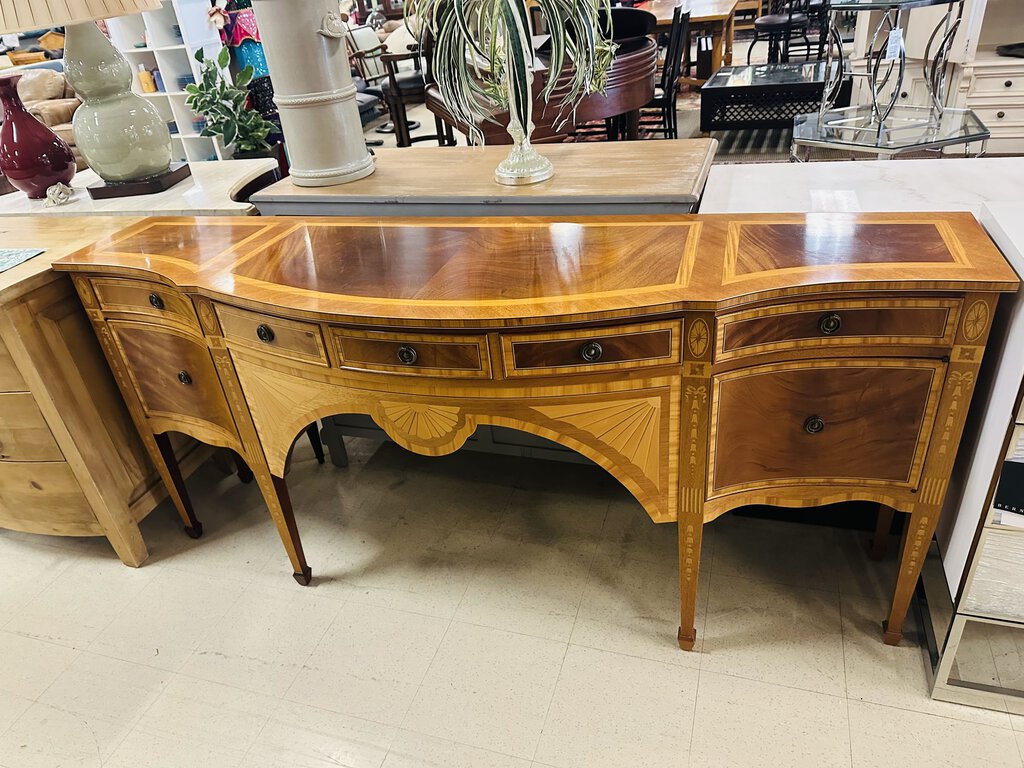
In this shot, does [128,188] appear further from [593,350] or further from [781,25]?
[781,25]

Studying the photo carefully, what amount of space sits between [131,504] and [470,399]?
45.5 inches

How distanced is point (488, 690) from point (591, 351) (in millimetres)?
770

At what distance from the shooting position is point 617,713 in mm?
1377

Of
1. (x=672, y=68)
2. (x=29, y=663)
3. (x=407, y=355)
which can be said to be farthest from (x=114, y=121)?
(x=672, y=68)

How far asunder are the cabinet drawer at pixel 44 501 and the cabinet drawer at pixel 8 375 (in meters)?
0.21

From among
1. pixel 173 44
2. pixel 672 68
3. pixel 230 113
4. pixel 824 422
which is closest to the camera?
pixel 824 422

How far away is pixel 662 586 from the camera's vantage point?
165 cm

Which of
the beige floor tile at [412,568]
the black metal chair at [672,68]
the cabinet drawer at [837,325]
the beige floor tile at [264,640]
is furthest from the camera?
the black metal chair at [672,68]

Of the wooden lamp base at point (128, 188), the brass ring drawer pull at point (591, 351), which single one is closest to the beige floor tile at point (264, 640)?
the brass ring drawer pull at point (591, 351)

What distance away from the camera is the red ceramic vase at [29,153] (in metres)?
1.89

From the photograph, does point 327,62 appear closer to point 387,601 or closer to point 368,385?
point 368,385

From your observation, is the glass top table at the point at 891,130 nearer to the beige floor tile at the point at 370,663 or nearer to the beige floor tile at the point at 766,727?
the beige floor tile at the point at 766,727

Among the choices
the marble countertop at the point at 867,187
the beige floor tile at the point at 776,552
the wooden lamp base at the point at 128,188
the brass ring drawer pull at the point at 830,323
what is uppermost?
the wooden lamp base at the point at 128,188

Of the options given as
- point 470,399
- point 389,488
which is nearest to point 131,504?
point 389,488
